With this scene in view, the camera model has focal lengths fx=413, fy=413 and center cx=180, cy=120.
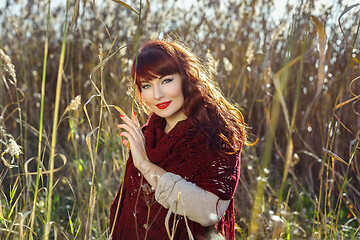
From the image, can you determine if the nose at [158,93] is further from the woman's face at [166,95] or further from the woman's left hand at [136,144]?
the woman's left hand at [136,144]

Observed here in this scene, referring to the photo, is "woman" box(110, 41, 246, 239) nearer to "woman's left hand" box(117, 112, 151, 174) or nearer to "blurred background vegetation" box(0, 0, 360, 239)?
"woman's left hand" box(117, 112, 151, 174)

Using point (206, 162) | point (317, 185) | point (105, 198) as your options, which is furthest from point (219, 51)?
point (206, 162)

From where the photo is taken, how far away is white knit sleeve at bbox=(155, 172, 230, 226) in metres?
1.08

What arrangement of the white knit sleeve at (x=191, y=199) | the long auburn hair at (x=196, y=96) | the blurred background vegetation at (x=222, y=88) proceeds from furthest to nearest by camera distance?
the blurred background vegetation at (x=222, y=88), the long auburn hair at (x=196, y=96), the white knit sleeve at (x=191, y=199)

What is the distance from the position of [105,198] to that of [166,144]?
83cm

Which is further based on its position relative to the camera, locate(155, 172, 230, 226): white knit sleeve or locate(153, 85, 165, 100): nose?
locate(153, 85, 165, 100): nose

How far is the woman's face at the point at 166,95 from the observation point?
122 cm

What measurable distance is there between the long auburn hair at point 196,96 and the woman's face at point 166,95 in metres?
0.02

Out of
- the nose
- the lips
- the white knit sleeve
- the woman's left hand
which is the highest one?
the nose

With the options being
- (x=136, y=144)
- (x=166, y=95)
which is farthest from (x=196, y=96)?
(x=136, y=144)

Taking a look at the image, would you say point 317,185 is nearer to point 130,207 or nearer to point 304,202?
point 304,202

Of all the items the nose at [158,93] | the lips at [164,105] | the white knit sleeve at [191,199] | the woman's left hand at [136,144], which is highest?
the nose at [158,93]

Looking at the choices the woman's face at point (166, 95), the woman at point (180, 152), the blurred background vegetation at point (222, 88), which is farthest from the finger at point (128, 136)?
the blurred background vegetation at point (222, 88)

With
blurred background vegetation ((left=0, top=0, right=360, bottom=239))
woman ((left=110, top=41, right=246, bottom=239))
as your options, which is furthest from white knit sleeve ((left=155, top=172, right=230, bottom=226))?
blurred background vegetation ((left=0, top=0, right=360, bottom=239))
